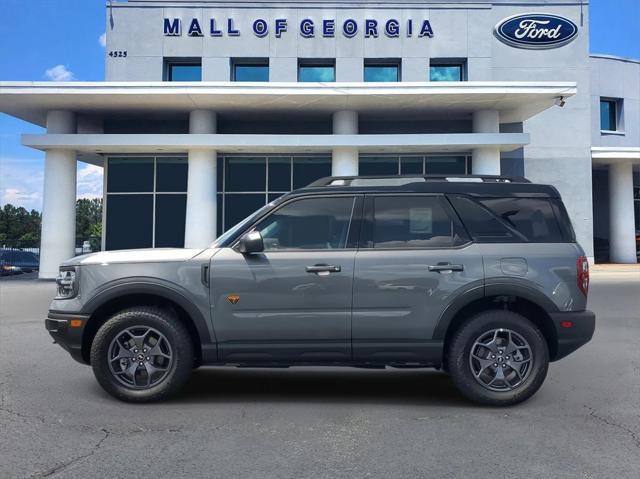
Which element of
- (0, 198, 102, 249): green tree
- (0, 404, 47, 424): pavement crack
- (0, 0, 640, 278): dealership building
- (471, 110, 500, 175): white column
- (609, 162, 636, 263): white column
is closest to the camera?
(0, 404, 47, 424): pavement crack

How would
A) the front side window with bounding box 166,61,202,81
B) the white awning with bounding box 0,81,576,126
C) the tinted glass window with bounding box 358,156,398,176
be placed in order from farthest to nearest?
the front side window with bounding box 166,61,202,81 < the tinted glass window with bounding box 358,156,398,176 < the white awning with bounding box 0,81,576,126

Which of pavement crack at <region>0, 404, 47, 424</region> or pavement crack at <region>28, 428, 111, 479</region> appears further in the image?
pavement crack at <region>0, 404, 47, 424</region>

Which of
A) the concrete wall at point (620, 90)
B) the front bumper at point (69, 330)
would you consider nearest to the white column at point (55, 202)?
the front bumper at point (69, 330)

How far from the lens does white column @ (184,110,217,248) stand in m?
20.2

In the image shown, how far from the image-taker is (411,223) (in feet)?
17.2

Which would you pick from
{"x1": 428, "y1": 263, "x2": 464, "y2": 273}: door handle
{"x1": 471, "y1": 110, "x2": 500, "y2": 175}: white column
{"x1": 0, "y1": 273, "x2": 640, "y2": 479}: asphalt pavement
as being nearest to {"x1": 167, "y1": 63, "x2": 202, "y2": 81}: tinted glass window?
{"x1": 471, "y1": 110, "x2": 500, "y2": 175}: white column

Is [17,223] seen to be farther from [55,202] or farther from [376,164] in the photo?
[376,164]

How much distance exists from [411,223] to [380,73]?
20.1 metres

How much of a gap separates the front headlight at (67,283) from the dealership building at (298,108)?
47.3ft

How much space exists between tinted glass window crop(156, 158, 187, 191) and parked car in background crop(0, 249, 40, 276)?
7.77 m

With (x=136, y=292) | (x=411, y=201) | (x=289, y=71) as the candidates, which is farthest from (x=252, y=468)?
(x=289, y=71)

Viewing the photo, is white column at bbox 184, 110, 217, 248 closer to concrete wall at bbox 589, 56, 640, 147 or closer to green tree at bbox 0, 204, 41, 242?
concrete wall at bbox 589, 56, 640, 147

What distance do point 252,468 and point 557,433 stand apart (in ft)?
8.11

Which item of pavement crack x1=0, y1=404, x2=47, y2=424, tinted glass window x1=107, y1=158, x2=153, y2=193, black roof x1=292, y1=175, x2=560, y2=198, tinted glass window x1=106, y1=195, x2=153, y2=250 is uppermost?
tinted glass window x1=107, y1=158, x2=153, y2=193
